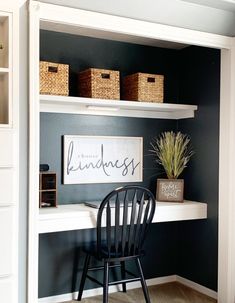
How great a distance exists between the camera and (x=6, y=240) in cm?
258

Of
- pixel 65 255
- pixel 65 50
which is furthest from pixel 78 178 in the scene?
pixel 65 50

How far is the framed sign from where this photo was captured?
376cm

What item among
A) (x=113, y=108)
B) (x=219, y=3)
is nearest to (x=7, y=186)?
(x=113, y=108)

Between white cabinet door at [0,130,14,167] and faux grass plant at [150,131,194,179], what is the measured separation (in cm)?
179

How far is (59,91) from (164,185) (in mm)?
1331

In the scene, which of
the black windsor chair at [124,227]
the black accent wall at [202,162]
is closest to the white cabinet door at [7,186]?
the black windsor chair at [124,227]

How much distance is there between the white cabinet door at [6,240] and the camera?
257 cm

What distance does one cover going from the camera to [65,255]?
3727mm

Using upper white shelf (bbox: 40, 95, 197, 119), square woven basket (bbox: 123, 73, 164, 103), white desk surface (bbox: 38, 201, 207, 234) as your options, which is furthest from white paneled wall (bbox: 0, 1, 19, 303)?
square woven basket (bbox: 123, 73, 164, 103)

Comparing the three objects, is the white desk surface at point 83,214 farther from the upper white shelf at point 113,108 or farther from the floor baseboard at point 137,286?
the upper white shelf at point 113,108

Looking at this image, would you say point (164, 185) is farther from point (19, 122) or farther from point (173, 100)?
point (19, 122)

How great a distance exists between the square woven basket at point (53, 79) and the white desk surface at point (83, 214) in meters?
0.93

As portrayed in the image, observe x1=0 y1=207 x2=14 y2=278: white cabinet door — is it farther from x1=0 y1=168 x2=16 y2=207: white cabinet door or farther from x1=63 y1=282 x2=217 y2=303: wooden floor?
x1=63 y1=282 x2=217 y2=303: wooden floor

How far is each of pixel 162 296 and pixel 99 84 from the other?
6.45 ft
